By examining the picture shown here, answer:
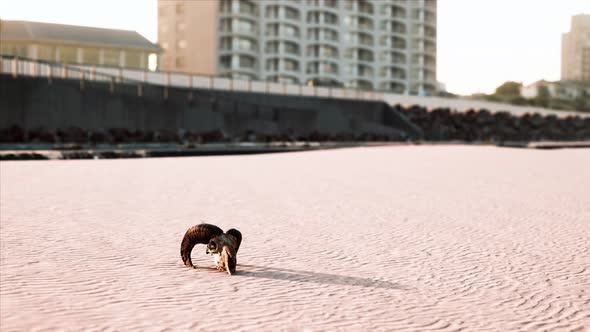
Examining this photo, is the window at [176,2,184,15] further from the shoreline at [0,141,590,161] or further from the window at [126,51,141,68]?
the shoreline at [0,141,590,161]

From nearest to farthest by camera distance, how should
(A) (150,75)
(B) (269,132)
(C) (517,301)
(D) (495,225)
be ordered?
(C) (517,301)
(D) (495,225)
(A) (150,75)
(B) (269,132)

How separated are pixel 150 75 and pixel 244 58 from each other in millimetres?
42729

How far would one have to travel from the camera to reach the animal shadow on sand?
18.1 feet

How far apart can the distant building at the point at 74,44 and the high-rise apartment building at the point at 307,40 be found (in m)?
13.1

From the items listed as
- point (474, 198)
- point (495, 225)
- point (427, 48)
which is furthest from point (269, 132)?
point (427, 48)

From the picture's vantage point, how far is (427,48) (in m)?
101

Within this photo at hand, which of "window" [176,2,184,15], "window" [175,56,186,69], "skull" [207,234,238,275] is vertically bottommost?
"skull" [207,234,238,275]

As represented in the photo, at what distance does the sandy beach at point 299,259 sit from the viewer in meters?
4.59

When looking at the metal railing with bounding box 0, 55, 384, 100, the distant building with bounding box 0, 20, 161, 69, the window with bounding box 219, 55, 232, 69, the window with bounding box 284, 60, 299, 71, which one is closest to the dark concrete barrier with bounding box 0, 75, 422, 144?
the metal railing with bounding box 0, 55, 384, 100

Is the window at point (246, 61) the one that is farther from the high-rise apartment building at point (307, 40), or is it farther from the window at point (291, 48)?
the window at point (291, 48)

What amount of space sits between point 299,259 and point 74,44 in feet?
195

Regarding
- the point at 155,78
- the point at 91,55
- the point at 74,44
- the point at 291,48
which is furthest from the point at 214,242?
the point at 291,48

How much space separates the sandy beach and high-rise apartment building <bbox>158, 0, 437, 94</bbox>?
58.7 m

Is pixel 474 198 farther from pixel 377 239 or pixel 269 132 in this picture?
pixel 269 132
